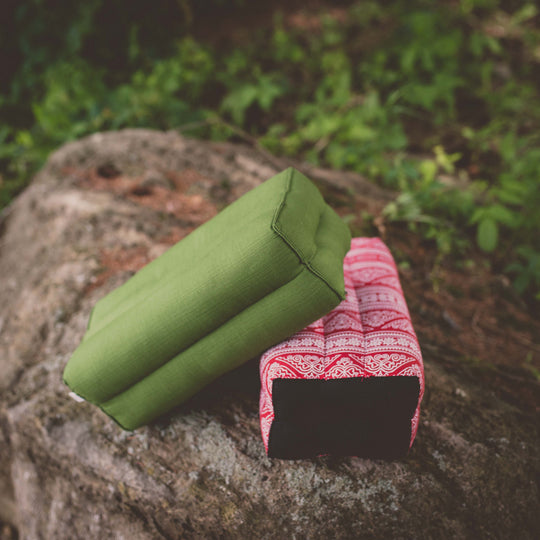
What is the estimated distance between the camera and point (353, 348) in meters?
1.38

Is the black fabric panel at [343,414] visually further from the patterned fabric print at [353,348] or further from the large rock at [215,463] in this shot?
the large rock at [215,463]

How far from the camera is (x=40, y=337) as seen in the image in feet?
7.48

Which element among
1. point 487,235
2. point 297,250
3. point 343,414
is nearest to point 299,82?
point 487,235

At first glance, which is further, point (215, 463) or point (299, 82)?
point (299, 82)

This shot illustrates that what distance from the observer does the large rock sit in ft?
4.92

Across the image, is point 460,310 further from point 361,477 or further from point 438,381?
point 361,477

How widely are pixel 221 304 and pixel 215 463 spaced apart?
78 centimetres

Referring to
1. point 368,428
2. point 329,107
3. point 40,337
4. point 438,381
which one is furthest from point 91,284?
point 329,107

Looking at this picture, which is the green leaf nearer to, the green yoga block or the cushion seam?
the green yoga block

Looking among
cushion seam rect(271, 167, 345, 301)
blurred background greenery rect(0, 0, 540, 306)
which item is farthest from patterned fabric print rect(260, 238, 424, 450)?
blurred background greenery rect(0, 0, 540, 306)

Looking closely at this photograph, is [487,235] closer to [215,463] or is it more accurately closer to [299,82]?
[215,463]

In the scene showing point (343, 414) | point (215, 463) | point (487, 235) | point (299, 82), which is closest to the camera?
point (343, 414)

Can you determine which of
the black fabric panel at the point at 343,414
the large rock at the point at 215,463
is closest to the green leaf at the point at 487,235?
the large rock at the point at 215,463

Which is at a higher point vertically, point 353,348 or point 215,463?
point 353,348
